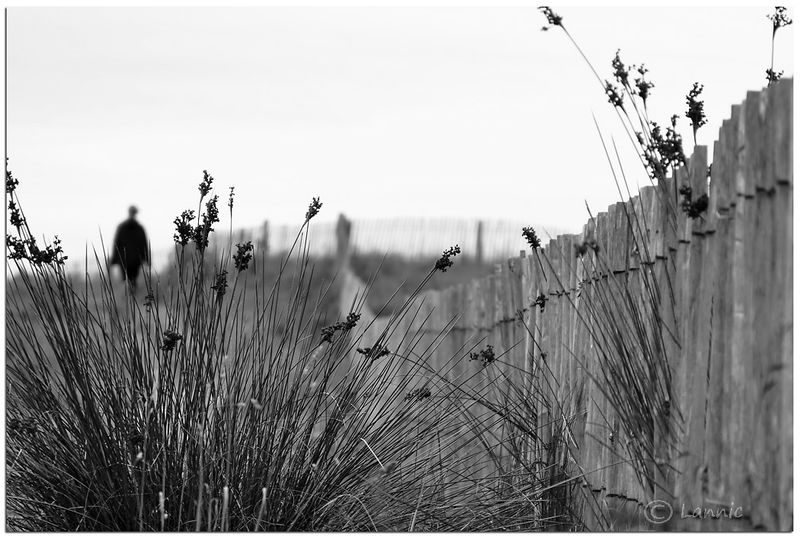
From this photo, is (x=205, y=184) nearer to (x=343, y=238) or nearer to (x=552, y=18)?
(x=552, y=18)

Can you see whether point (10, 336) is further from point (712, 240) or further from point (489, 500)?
point (712, 240)

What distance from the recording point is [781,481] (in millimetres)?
1733

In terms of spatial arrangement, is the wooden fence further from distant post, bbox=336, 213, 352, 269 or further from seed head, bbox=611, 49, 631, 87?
distant post, bbox=336, 213, 352, 269

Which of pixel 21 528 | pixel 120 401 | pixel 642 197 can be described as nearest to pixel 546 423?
pixel 642 197

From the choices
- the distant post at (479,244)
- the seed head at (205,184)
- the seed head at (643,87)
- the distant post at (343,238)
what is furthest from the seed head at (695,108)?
the distant post at (479,244)

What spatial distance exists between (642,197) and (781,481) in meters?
1.01

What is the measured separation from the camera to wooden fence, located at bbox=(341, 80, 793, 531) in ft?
5.74

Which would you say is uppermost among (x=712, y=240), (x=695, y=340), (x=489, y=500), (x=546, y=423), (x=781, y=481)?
(x=712, y=240)

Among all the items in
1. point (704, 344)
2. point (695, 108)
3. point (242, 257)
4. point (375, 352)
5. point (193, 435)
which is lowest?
point (193, 435)

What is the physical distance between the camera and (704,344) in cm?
202

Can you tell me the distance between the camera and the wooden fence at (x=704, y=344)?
1.75 metres

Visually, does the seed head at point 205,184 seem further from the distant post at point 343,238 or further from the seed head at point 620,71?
the distant post at point 343,238

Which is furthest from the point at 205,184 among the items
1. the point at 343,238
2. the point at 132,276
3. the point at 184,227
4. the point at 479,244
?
the point at 479,244

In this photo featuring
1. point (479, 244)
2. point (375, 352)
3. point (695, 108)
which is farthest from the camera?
point (479, 244)
